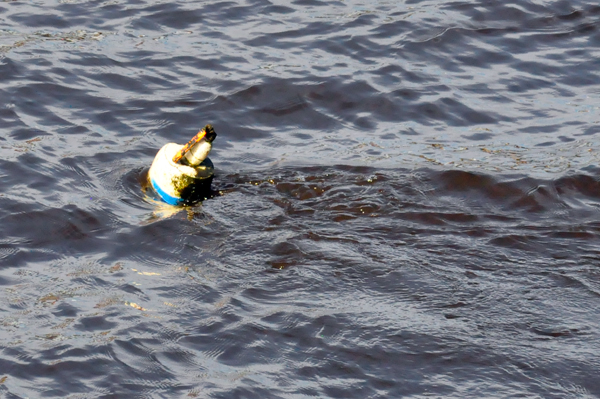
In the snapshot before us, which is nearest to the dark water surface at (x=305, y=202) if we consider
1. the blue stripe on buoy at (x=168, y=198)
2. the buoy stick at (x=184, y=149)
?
the blue stripe on buoy at (x=168, y=198)

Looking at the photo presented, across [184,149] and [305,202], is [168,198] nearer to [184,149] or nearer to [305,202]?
[184,149]

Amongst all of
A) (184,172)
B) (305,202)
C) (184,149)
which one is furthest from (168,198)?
(305,202)

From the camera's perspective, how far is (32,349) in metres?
4.29

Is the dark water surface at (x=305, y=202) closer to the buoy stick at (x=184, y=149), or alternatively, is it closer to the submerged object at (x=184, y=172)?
the submerged object at (x=184, y=172)

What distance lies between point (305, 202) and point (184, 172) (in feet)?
3.01

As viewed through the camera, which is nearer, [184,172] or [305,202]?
[184,172]

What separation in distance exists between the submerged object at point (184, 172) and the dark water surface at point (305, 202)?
0.45 ft

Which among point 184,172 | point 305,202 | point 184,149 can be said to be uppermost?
point 184,149

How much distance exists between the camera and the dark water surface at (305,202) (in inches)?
166

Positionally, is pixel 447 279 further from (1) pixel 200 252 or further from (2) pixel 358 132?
(2) pixel 358 132

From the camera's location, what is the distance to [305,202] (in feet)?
19.9

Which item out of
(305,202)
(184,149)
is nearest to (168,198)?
(184,149)

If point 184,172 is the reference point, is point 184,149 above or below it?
above

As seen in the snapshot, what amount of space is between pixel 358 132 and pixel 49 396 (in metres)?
4.17
